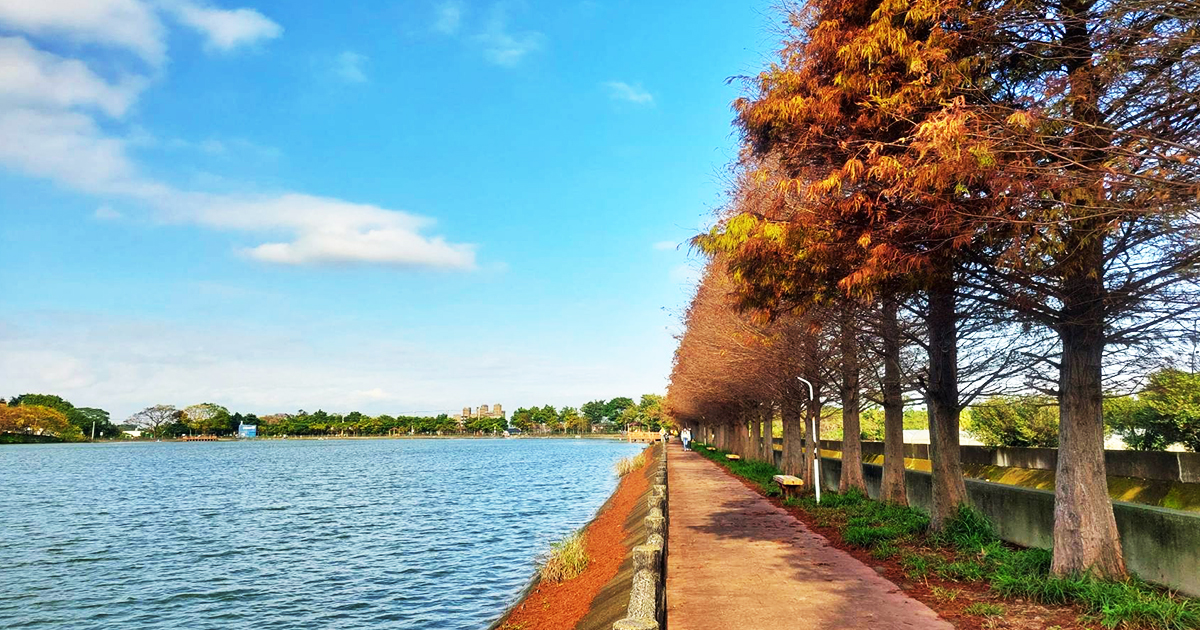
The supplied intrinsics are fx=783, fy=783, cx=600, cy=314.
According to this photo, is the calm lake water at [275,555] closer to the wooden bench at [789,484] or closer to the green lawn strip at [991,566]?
the wooden bench at [789,484]

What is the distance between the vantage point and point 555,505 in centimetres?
3897

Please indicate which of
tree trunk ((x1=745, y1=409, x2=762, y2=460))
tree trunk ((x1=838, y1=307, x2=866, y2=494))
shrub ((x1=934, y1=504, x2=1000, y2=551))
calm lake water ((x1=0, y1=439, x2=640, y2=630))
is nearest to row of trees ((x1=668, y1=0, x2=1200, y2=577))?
shrub ((x1=934, y1=504, x2=1000, y2=551))

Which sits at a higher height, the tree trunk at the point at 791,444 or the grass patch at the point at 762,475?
the tree trunk at the point at 791,444

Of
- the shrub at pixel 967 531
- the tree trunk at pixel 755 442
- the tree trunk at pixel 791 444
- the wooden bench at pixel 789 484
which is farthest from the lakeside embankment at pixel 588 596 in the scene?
the tree trunk at pixel 755 442

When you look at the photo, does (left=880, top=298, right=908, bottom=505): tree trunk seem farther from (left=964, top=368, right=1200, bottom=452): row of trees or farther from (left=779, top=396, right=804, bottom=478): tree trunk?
(left=779, top=396, right=804, bottom=478): tree trunk

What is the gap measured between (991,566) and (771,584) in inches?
125

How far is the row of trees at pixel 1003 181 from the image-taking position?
680 cm

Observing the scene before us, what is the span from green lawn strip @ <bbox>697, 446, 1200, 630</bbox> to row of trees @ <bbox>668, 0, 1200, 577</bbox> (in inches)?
21.8

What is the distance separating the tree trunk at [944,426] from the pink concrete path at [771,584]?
209 cm

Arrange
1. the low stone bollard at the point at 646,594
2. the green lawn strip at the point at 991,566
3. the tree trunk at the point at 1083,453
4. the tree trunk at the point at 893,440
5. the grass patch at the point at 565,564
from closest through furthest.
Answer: the low stone bollard at the point at 646,594, the green lawn strip at the point at 991,566, the tree trunk at the point at 1083,453, the grass patch at the point at 565,564, the tree trunk at the point at 893,440

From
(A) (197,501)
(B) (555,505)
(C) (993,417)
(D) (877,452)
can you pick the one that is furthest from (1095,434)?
(A) (197,501)

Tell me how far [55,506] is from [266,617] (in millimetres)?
33771

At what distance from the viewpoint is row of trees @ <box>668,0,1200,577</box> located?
680 centimetres

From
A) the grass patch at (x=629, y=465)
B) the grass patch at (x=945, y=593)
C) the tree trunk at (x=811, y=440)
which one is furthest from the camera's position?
the grass patch at (x=629, y=465)
